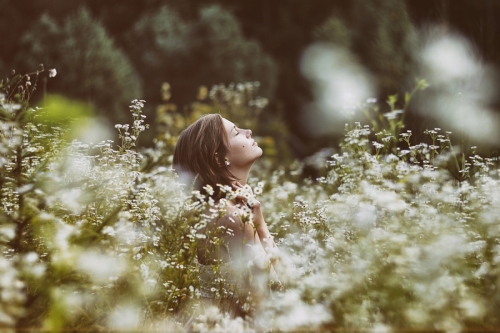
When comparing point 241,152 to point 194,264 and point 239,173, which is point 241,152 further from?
point 194,264

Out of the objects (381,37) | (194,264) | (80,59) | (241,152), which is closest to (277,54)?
(80,59)

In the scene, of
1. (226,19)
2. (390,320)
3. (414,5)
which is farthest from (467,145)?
(226,19)

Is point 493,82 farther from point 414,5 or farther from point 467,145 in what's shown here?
point 414,5

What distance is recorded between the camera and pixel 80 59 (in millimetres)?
8547

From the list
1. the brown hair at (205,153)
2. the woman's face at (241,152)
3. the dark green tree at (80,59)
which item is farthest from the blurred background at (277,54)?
the brown hair at (205,153)

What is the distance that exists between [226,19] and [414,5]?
6.14 m

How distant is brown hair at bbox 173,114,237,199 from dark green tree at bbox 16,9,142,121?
580 centimetres

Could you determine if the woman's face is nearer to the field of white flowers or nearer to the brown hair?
the brown hair

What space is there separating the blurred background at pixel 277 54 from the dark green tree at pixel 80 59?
0.02 meters

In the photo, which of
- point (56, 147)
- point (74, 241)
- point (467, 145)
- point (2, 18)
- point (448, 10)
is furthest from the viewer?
point (2, 18)

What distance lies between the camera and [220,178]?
10.2 feet

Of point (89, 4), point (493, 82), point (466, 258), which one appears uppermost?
point (89, 4)

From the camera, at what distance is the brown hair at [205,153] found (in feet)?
10.2

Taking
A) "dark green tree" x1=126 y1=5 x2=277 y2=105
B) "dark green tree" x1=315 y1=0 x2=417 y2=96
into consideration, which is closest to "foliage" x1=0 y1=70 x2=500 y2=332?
"dark green tree" x1=315 y1=0 x2=417 y2=96
